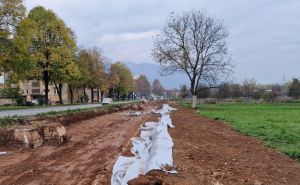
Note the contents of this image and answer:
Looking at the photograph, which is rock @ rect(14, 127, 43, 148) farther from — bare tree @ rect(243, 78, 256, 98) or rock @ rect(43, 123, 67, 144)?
bare tree @ rect(243, 78, 256, 98)

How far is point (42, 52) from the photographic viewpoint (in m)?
55.9

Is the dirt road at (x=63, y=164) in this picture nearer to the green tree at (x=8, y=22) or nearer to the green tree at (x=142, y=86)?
the green tree at (x=8, y=22)

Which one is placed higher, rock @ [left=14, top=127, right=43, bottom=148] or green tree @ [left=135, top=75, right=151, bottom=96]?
green tree @ [left=135, top=75, right=151, bottom=96]

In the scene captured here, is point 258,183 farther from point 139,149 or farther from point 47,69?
point 47,69

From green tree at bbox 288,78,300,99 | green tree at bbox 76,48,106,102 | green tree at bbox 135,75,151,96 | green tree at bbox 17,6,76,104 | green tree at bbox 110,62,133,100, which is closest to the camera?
green tree at bbox 17,6,76,104

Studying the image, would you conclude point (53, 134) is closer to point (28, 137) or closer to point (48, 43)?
A: point (28, 137)

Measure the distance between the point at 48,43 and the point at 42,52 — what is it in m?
1.94

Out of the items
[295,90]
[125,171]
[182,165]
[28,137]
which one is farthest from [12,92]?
[182,165]

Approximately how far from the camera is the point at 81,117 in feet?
105

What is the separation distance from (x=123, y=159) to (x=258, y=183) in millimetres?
4147

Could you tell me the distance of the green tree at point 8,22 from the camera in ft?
137

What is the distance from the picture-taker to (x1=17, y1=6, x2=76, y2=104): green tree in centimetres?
5609

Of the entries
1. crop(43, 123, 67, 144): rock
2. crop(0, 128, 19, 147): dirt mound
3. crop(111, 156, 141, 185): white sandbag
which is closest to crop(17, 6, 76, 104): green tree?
crop(0, 128, 19, 147): dirt mound

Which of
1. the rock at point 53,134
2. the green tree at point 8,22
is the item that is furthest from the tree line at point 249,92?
the rock at point 53,134
